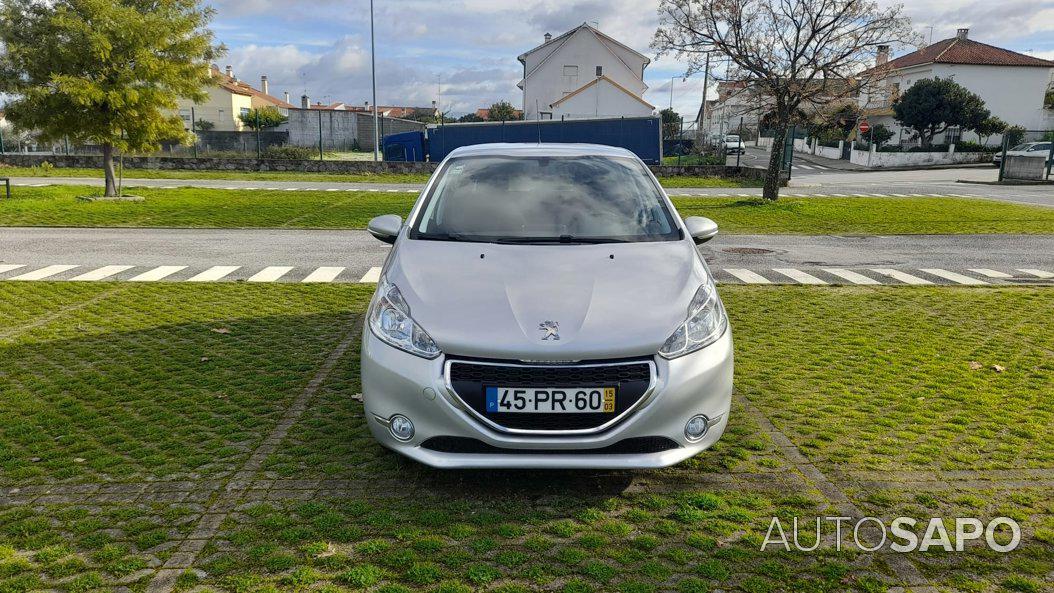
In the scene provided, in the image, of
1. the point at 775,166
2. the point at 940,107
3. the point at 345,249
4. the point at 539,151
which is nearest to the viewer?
the point at 539,151

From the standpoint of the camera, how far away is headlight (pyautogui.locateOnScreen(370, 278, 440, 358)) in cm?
362

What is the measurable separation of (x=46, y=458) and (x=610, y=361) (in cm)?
318

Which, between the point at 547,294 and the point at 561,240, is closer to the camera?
the point at 547,294

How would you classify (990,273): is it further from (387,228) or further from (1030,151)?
(1030,151)

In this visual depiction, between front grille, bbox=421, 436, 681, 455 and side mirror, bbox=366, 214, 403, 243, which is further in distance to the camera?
side mirror, bbox=366, 214, 403, 243

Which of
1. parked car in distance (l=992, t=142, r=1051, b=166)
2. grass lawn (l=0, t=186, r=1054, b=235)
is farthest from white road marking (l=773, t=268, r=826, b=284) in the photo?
parked car in distance (l=992, t=142, r=1051, b=166)

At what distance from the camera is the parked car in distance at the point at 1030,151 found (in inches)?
1317

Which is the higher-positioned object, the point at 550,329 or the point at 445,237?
the point at 445,237

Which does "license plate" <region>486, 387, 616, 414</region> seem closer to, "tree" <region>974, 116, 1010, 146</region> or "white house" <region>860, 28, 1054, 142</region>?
"tree" <region>974, 116, 1010, 146</region>

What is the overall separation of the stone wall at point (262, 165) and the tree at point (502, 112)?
4698 cm

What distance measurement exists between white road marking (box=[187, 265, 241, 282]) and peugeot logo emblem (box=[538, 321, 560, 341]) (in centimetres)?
735

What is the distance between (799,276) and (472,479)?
25.4 feet

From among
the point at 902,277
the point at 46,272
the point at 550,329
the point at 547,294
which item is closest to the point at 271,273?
the point at 46,272

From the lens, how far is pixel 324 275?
1023cm
